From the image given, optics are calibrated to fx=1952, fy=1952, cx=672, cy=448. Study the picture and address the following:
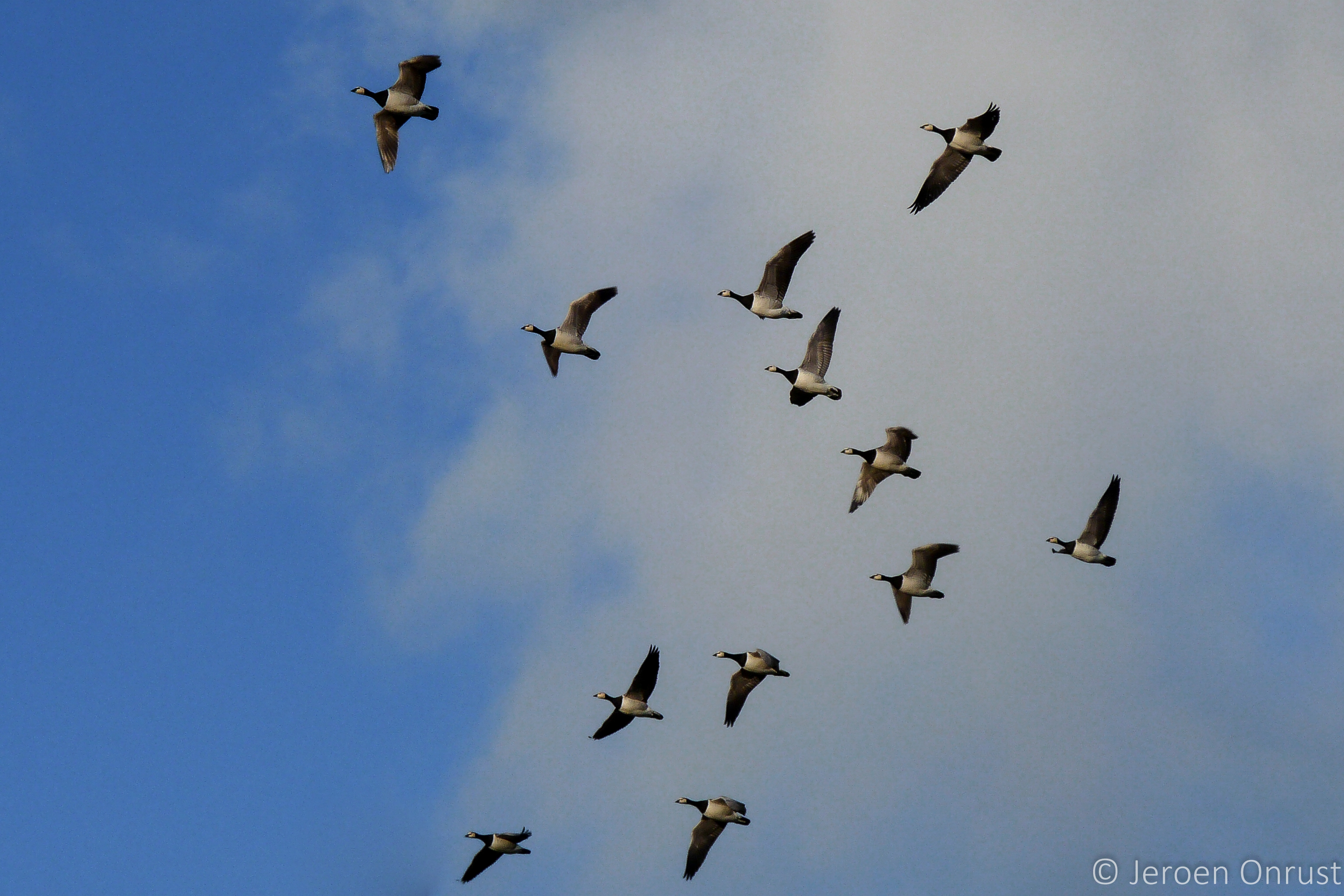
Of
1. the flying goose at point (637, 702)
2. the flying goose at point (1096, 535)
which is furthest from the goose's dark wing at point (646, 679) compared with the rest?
the flying goose at point (1096, 535)

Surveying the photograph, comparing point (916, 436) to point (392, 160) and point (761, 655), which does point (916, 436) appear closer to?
point (761, 655)

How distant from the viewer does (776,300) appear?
4847 centimetres

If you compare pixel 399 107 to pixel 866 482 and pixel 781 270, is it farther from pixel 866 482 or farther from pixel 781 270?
pixel 866 482

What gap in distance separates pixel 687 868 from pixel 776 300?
14054 millimetres

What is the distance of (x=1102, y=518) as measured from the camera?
1959 inches

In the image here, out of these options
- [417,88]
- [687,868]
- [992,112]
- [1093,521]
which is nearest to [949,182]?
[992,112]

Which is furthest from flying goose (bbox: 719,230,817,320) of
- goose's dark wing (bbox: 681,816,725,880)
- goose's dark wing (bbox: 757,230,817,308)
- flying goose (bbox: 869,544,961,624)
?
goose's dark wing (bbox: 681,816,725,880)

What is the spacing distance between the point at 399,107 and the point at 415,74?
0.88 meters

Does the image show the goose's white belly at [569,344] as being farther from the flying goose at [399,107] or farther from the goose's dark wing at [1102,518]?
the goose's dark wing at [1102,518]

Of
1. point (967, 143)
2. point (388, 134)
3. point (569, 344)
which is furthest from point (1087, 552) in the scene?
point (388, 134)

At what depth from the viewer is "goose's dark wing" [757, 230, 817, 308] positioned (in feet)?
156

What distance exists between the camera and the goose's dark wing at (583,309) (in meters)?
48.2

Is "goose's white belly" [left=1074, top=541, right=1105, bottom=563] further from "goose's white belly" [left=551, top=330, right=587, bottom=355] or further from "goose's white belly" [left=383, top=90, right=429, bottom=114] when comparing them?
"goose's white belly" [left=383, top=90, right=429, bottom=114]

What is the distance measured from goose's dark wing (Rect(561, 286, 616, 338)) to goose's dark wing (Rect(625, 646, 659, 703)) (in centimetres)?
829
